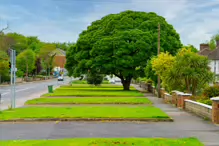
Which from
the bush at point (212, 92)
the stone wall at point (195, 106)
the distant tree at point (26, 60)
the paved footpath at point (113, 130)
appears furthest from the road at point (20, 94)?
the distant tree at point (26, 60)

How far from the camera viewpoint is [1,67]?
73562 millimetres

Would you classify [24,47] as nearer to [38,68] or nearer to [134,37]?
[38,68]

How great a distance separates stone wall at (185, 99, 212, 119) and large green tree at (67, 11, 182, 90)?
22396mm

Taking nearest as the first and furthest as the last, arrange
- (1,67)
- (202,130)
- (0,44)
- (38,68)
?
(202,130)
(1,67)
(0,44)
(38,68)

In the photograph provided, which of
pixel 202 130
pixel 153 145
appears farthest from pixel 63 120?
pixel 153 145

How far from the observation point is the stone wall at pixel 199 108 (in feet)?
63.3

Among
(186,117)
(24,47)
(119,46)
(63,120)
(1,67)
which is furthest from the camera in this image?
(24,47)

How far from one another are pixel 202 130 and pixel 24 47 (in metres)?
125

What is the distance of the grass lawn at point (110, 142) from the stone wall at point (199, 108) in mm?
6695

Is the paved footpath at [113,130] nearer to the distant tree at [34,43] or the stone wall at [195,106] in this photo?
the stone wall at [195,106]

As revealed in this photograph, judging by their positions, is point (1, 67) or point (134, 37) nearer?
point (134, 37)

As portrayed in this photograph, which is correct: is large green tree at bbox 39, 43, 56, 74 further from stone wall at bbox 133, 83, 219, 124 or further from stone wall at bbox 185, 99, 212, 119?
stone wall at bbox 185, 99, 212, 119

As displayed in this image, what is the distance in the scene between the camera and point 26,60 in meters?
101

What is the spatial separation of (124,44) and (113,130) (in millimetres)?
32185
